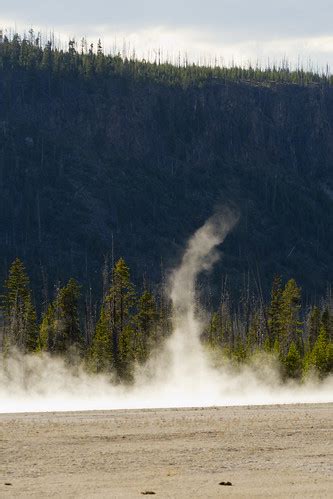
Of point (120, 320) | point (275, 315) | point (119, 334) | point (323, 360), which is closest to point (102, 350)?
point (119, 334)

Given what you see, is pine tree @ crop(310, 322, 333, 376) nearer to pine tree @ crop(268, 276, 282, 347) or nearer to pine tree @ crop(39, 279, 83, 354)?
pine tree @ crop(39, 279, 83, 354)

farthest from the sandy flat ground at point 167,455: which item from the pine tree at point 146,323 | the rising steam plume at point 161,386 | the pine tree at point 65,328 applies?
the pine tree at point 146,323

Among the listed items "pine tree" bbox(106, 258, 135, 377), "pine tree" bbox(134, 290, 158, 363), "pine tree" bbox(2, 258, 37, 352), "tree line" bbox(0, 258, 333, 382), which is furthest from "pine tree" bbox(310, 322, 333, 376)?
"pine tree" bbox(2, 258, 37, 352)

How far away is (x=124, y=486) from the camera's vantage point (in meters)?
26.6

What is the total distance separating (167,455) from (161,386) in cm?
3933

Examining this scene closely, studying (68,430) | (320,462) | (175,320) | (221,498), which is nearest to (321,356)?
(175,320)

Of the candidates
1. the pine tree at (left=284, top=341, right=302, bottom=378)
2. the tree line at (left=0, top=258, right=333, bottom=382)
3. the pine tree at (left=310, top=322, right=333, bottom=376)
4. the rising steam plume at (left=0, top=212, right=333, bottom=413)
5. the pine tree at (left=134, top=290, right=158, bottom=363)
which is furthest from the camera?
the pine tree at (left=134, top=290, right=158, bottom=363)

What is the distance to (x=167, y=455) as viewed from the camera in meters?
31.1

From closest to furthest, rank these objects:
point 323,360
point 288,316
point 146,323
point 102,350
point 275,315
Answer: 1. point 323,360
2. point 102,350
3. point 146,323
4. point 288,316
5. point 275,315

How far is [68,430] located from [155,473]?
894 cm

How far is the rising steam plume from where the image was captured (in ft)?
191

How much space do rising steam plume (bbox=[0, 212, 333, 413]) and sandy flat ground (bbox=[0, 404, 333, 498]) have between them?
14015 mm

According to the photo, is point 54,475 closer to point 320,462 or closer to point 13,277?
point 320,462

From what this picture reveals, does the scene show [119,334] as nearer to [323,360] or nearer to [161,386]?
[161,386]
